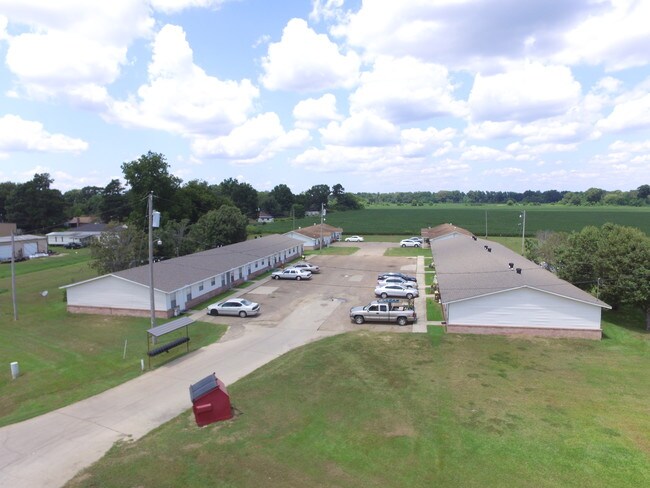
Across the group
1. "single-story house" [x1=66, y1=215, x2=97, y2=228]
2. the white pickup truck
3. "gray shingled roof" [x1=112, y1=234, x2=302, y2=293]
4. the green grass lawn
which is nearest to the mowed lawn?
the white pickup truck

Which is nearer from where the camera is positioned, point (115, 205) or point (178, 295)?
point (178, 295)

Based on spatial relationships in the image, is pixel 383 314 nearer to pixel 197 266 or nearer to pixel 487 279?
pixel 487 279

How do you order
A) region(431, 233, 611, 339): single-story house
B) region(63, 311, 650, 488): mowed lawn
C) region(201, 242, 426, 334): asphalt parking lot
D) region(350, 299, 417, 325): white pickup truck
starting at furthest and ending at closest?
region(201, 242, 426, 334): asphalt parking lot, region(350, 299, 417, 325): white pickup truck, region(431, 233, 611, 339): single-story house, region(63, 311, 650, 488): mowed lawn

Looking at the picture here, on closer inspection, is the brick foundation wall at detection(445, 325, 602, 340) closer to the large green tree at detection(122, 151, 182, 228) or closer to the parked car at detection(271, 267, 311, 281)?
the parked car at detection(271, 267, 311, 281)

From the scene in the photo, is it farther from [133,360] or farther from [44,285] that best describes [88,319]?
[44,285]

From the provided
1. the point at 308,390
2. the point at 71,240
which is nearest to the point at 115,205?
the point at 71,240

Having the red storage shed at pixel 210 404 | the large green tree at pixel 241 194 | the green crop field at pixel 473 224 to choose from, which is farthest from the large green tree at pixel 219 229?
the large green tree at pixel 241 194
